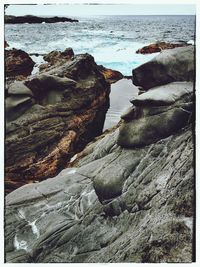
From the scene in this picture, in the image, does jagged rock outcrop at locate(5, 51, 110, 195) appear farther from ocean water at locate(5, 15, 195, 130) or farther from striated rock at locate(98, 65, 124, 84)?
ocean water at locate(5, 15, 195, 130)

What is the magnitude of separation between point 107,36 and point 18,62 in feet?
5.52

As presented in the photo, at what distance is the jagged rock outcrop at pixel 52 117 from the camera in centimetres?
746

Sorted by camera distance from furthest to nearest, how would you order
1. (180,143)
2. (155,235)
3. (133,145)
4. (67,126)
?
(67,126) → (133,145) → (180,143) → (155,235)

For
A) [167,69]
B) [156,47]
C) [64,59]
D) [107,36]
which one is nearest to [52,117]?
[64,59]

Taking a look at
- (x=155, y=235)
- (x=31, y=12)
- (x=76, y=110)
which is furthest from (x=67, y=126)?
(x=155, y=235)

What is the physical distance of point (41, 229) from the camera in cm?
566

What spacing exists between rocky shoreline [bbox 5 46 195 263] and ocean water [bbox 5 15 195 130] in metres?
0.32

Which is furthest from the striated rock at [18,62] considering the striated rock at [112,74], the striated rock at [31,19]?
the striated rock at [112,74]

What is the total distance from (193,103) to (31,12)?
2.79 m

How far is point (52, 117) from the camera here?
26.8 feet

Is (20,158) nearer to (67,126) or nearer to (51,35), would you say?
(67,126)

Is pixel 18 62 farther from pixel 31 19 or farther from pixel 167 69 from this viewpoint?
pixel 167 69

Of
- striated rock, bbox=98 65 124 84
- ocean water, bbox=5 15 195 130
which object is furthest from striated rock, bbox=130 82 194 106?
striated rock, bbox=98 65 124 84

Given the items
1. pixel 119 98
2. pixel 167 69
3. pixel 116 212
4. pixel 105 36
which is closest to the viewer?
pixel 116 212
